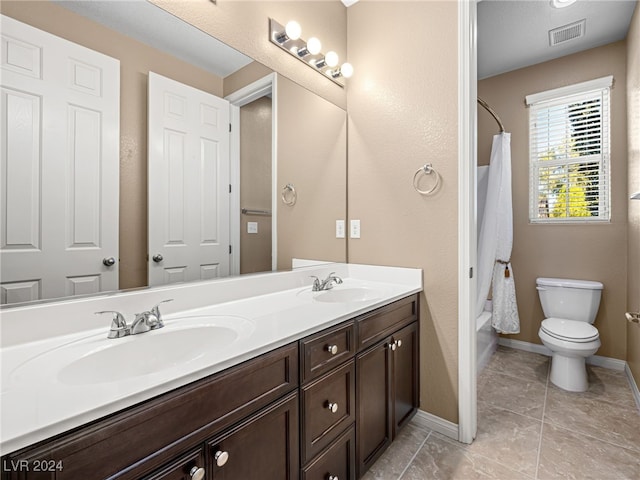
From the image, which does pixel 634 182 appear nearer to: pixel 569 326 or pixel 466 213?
pixel 569 326

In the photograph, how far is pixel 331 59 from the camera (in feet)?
6.31

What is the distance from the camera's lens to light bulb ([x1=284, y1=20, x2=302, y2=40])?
5.47ft

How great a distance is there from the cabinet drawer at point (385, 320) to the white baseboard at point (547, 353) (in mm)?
1828

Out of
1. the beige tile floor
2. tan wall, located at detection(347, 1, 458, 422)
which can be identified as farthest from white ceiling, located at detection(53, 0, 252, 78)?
the beige tile floor

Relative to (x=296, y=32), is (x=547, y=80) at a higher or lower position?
higher

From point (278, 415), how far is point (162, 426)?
36 centimetres

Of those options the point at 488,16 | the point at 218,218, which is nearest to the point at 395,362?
the point at 218,218

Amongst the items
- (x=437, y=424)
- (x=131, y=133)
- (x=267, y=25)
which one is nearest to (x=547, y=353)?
(x=437, y=424)

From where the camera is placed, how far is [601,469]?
148 centimetres

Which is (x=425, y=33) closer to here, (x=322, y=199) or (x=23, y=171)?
(x=322, y=199)

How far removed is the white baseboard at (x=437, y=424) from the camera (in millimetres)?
1720

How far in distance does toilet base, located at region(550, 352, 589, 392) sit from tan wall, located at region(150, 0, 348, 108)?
7.86 ft

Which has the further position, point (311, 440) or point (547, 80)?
point (547, 80)

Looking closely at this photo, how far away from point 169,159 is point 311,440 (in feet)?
3.75
